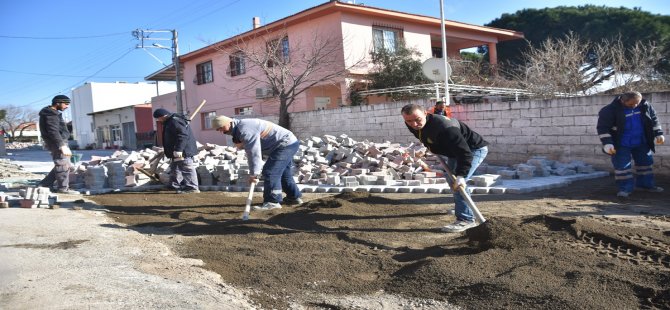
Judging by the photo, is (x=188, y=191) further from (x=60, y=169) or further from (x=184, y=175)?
(x=60, y=169)

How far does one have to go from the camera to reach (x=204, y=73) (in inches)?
914

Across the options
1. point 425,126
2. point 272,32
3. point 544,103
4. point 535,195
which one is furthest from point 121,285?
point 272,32

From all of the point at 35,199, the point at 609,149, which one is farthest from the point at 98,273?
the point at 609,149

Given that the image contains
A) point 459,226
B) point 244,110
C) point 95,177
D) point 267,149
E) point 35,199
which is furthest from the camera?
point 244,110

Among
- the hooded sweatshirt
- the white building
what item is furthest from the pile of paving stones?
the white building

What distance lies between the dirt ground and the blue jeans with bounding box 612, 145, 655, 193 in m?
0.24

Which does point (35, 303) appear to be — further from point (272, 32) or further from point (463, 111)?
point (272, 32)

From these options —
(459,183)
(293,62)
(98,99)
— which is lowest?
(459,183)

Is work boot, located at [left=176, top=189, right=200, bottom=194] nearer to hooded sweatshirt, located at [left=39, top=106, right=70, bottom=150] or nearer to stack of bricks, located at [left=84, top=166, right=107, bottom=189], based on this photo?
stack of bricks, located at [left=84, top=166, right=107, bottom=189]

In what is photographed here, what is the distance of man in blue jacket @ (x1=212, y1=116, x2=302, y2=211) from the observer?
582cm

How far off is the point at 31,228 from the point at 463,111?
8113 millimetres

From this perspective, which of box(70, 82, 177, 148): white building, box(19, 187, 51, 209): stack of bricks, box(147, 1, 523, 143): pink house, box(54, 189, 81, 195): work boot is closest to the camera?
box(19, 187, 51, 209): stack of bricks

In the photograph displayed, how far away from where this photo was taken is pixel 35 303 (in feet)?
9.83

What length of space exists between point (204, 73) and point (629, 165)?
65.8 ft
